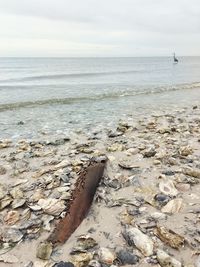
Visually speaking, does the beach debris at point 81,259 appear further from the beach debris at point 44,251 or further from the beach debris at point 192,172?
the beach debris at point 192,172

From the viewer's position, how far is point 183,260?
3314 mm

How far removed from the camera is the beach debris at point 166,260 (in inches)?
127

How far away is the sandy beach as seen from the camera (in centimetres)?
346

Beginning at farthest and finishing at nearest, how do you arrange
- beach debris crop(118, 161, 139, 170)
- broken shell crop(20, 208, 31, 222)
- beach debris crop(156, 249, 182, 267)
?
1. beach debris crop(118, 161, 139, 170)
2. broken shell crop(20, 208, 31, 222)
3. beach debris crop(156, 249, 182, 267)

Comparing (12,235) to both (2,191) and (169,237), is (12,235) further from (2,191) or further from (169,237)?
(169,237)

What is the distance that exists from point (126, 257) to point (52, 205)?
149 centimetres

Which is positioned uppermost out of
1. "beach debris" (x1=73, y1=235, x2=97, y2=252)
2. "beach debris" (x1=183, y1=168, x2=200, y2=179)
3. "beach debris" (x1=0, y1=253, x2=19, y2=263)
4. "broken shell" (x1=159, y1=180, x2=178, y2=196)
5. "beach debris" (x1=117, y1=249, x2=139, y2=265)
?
"beach debris" (x1=183, y1=168, x2=200, y2=179)

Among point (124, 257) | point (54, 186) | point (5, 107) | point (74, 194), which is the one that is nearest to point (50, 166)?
point (54, 186)

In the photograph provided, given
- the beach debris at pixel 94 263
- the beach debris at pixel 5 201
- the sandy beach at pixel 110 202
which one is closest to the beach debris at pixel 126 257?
the sandy beach at pixel 110 202

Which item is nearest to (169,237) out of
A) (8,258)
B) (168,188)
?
(168,188)

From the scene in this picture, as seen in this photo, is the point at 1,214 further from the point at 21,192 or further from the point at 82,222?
the point at 82,222

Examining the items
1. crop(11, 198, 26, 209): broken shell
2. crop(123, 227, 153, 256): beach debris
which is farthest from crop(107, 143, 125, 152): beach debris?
crop(123, 227, 153, 256): beach debris

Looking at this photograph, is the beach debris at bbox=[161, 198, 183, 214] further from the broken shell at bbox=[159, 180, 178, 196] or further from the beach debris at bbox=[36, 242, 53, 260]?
the beach debris at bbox=[36, 242, 53, 260]

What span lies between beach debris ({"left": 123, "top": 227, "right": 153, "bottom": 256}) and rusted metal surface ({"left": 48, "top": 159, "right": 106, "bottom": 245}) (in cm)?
66
